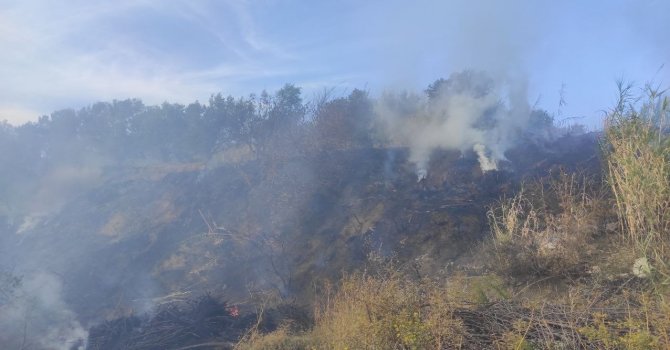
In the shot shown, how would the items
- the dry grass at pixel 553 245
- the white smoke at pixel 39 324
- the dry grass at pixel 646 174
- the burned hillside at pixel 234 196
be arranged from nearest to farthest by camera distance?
the dry grass at pixel 646 174, the dry grass at pixel 553 245, the white smoke at pixel 39 324, the burned hillside at pixel 234 196

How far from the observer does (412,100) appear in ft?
62.0

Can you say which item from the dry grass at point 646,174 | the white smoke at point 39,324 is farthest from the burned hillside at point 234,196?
the dry grass at point 646,174

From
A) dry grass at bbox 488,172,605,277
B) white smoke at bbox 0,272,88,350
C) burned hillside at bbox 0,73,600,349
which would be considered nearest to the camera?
dry grass at bbox 488,172,605,277

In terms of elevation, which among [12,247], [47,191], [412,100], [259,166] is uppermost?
[412,100]

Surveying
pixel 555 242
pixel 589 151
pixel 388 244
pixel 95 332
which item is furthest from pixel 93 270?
pixel 589 151

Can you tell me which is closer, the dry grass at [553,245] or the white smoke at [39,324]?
the dry grass at [553,245]

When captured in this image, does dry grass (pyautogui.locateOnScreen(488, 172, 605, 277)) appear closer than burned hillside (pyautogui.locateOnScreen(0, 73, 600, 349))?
Yes

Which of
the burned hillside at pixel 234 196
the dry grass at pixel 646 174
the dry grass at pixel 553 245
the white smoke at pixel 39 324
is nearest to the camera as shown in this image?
the dry grass at pixel 646 174

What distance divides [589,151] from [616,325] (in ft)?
32.0

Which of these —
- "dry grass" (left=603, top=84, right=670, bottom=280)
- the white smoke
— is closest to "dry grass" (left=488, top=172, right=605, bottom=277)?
"dry grass" (left=603, top=84, right=670, bottom=280)

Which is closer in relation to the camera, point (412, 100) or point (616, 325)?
point (616, 325)

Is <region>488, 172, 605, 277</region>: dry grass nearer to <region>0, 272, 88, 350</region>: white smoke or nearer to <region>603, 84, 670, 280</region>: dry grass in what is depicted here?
<region>603, 84, 670, 280</region>: dry grass

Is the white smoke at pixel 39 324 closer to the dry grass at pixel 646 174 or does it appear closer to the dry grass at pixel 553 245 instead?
the dry grass at pixel 553 245

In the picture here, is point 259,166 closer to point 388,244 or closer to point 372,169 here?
point 372,169
